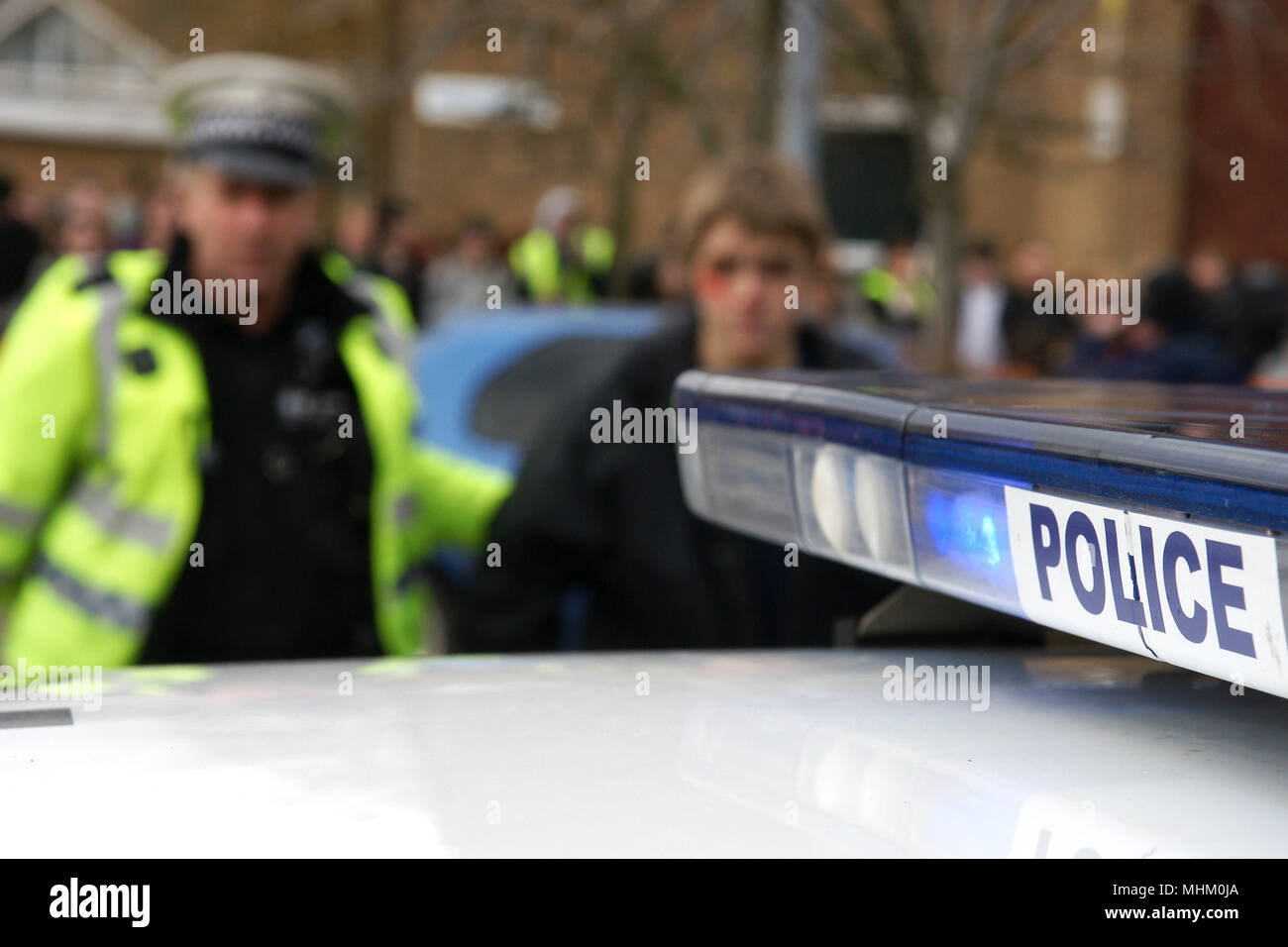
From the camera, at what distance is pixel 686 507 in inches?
121

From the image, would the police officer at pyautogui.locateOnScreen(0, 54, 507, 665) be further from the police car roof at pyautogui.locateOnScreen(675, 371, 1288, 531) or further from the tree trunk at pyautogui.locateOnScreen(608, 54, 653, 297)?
the tree trunk at pyautogui.locateOnScreen(608, 54, 653, 297)

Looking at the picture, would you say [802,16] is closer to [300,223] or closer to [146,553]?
[300,223]

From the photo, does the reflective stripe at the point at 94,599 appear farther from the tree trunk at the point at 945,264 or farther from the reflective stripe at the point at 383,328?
the tree trunk at the point at 945,264

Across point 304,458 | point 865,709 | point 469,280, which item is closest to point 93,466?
point 304,458

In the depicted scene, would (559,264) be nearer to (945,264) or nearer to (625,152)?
(625,152)

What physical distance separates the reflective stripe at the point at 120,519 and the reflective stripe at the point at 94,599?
0.10m

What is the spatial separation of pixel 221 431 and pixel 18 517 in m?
0.39

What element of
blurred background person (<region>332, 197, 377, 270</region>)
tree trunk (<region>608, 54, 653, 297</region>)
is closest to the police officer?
tree trunk (<region>608, 54, 653, 297</region>)

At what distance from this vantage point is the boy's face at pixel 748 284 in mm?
3316

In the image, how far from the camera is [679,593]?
2.97 metres

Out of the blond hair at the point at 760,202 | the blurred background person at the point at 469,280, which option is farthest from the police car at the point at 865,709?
the blurred background person at the point at 469,280

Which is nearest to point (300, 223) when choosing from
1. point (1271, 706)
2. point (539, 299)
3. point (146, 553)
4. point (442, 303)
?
point (146, 553)

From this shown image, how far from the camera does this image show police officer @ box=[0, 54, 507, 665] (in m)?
2.93

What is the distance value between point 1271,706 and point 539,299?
1098 cm
